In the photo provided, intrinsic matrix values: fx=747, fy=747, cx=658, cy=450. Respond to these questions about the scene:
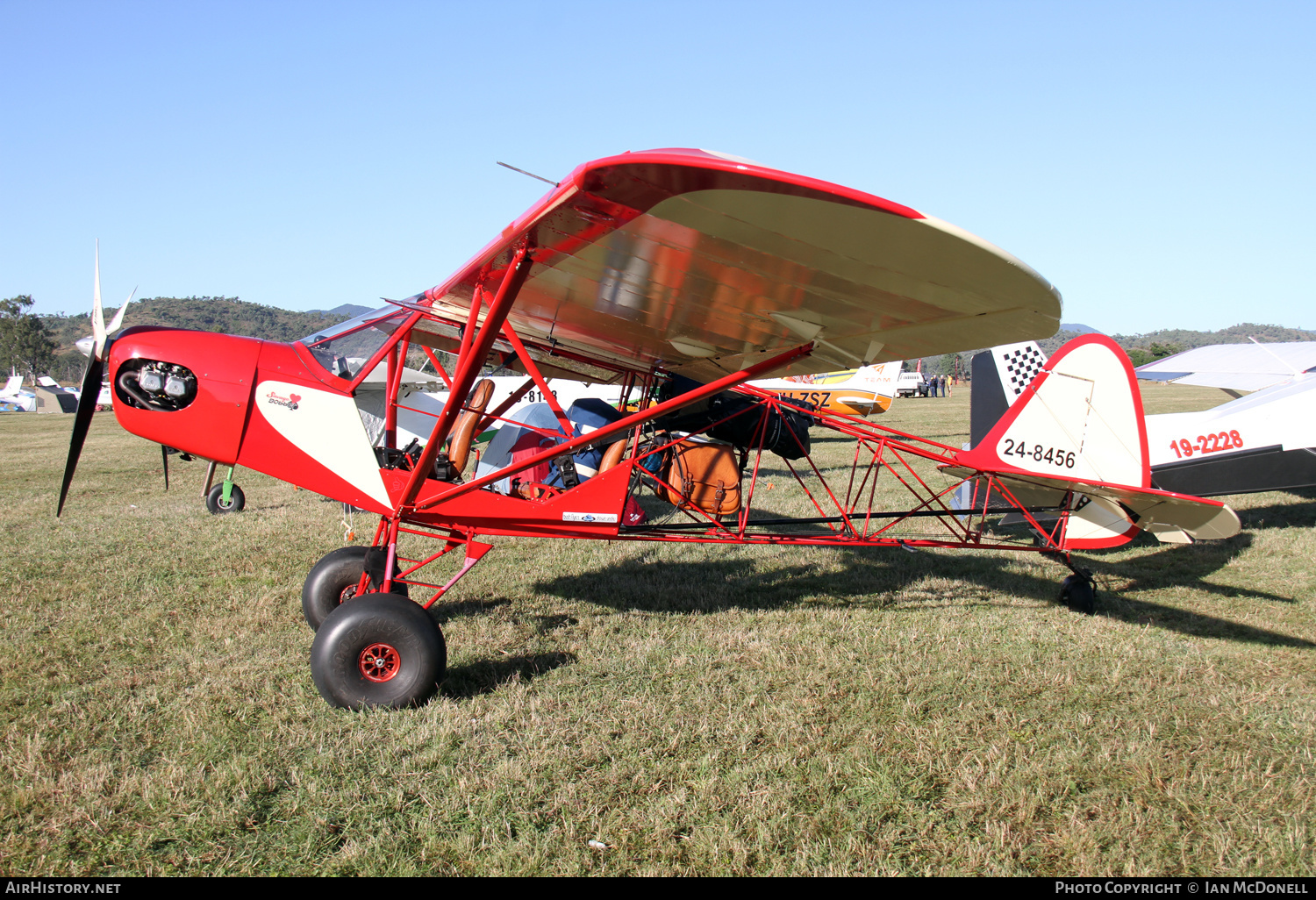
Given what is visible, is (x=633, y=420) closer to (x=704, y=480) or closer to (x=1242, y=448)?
(x=704, y=480)

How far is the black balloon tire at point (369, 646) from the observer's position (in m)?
3.63

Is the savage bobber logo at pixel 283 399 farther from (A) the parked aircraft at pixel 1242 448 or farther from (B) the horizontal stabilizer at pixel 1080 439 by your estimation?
(A) the parked aircraft at pixel 1242 448

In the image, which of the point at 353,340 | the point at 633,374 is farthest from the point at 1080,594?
the point at 353,340

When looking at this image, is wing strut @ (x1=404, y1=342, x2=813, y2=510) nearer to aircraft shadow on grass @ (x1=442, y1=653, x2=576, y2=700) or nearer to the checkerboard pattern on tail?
aircraft shadow on grass @ (x1=442, y1=653, x2=576, y2=700)

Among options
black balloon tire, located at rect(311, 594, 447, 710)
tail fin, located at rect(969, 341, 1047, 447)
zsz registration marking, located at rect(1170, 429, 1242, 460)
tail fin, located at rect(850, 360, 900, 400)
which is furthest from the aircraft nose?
tail fin, located at rect(850, 360, 900, 400)

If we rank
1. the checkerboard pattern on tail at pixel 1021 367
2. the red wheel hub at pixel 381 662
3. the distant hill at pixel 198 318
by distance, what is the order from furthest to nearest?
the distant hill at pixel 198 318
the checkerboard pattern on tail at pixel 1021 367
the red wheel hub at pixel 381 662

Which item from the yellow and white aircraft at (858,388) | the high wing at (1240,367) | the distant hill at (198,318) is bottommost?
the distant hill at (198,318)

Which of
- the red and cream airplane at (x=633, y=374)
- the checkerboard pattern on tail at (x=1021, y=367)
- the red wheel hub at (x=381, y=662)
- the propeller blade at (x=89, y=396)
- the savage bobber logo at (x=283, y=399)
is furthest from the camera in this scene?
the checkerboard pattern on tail at (x=1021, y=367)

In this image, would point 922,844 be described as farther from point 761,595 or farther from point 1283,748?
point 761,595

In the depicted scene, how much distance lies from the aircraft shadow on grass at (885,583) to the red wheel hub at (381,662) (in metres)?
2.13

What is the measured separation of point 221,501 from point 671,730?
7.62 meters

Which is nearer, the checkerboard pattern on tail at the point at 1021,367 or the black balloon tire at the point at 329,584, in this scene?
the black balloon tire at the point at 329,584

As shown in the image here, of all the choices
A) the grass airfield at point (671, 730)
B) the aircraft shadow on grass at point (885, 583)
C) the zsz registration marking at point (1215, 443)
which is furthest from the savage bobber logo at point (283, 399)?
the zsz registration marking at point (1215, 443)
